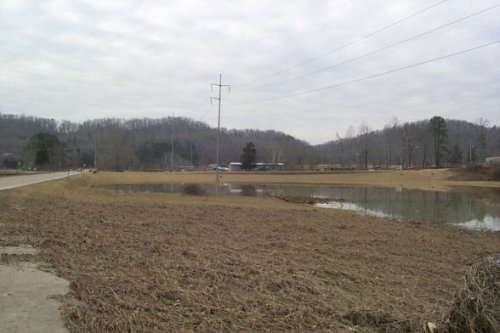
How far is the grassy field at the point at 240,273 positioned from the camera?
19.3 ft

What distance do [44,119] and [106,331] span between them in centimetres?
20513

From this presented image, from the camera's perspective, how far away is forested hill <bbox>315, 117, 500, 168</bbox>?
140 metres

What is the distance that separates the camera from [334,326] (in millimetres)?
5699

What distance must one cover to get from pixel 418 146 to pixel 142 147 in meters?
94.5

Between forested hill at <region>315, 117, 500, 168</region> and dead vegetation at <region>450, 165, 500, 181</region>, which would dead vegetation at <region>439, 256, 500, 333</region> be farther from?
forested hill at <region>315, 117, 500, 168</region>

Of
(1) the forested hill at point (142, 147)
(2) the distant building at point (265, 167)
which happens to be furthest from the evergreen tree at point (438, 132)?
(2) the distant building at point (265, 167)

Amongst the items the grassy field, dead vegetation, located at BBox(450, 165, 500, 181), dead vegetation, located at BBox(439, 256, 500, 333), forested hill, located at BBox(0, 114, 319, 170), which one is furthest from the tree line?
dead vegetation, located at BBox(439, 256, 500, 333)

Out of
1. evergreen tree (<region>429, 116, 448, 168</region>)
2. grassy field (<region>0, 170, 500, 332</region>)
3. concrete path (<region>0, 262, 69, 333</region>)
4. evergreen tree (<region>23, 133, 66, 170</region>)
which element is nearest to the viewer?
concrete path (<region>0, 262, 69, 333</region>)

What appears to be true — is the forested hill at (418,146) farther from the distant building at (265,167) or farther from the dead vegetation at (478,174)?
the dead vegetation at (478,174)

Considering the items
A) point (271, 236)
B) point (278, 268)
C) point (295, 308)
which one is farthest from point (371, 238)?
point (295, 308)

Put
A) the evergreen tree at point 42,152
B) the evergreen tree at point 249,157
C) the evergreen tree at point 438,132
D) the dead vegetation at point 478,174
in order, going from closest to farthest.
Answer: the dead vegetation at point 478,174 < the evergreen tree at point 42,152 < the evergreen tree at point 438,132 < the evergreen tree at point 249,157

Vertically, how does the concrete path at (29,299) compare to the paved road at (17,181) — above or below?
above

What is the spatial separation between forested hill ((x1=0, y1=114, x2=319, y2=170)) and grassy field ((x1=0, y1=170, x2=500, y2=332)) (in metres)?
123

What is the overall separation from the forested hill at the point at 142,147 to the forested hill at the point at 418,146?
1684cm
